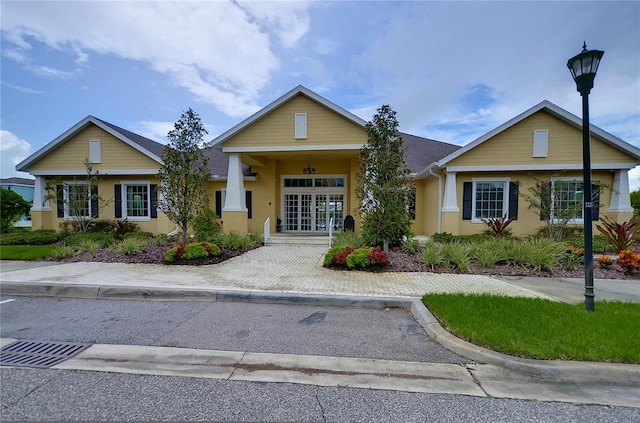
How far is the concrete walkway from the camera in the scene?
299cm

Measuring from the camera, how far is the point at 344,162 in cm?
1599

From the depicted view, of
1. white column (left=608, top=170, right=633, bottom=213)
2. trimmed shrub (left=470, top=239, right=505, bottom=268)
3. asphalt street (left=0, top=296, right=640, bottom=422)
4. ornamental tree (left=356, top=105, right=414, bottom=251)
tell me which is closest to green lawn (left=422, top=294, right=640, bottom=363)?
asphalt street (left=0, top=296, right=640, bottom=422)

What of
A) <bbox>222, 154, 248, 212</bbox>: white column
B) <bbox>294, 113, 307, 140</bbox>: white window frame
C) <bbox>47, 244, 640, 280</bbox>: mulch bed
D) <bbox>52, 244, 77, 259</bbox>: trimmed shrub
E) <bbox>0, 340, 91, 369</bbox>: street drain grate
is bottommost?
<bbox>0, 340, 91, 369</bbox>: street drain grate

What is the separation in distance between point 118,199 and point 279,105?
9.68 metres

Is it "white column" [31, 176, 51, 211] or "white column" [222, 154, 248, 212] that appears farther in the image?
"white column" [31, 176, 51, 211]

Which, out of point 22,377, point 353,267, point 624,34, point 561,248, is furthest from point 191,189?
point 624,34

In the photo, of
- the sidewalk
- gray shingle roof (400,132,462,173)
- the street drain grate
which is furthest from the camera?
gray shingle roof (400,132,462,173)

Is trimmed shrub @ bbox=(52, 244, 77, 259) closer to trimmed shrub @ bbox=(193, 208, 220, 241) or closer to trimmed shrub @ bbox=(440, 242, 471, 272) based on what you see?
trimmed shrub @ bbox=(193, 208, 220, 241)

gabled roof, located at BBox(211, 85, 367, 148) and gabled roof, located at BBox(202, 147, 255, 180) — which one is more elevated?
gabled roof, located at BBox(211, 85, 367, 148)

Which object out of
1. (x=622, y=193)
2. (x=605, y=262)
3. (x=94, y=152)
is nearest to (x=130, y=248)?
(x=94, y=152)

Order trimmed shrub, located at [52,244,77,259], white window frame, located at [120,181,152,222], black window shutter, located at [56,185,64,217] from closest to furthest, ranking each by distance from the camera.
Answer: trimmed shrub, located at [52,244,77,259], black window shutter, located at [56,185,64,217], white window frame, located at [120,181,152,222]

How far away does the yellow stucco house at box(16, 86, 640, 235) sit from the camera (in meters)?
12.8

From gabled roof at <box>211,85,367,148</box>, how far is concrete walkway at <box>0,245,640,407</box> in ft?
18.4

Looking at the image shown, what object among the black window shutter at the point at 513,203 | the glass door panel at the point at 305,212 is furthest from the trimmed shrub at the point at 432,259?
the glass door panel at the point at 305,212
